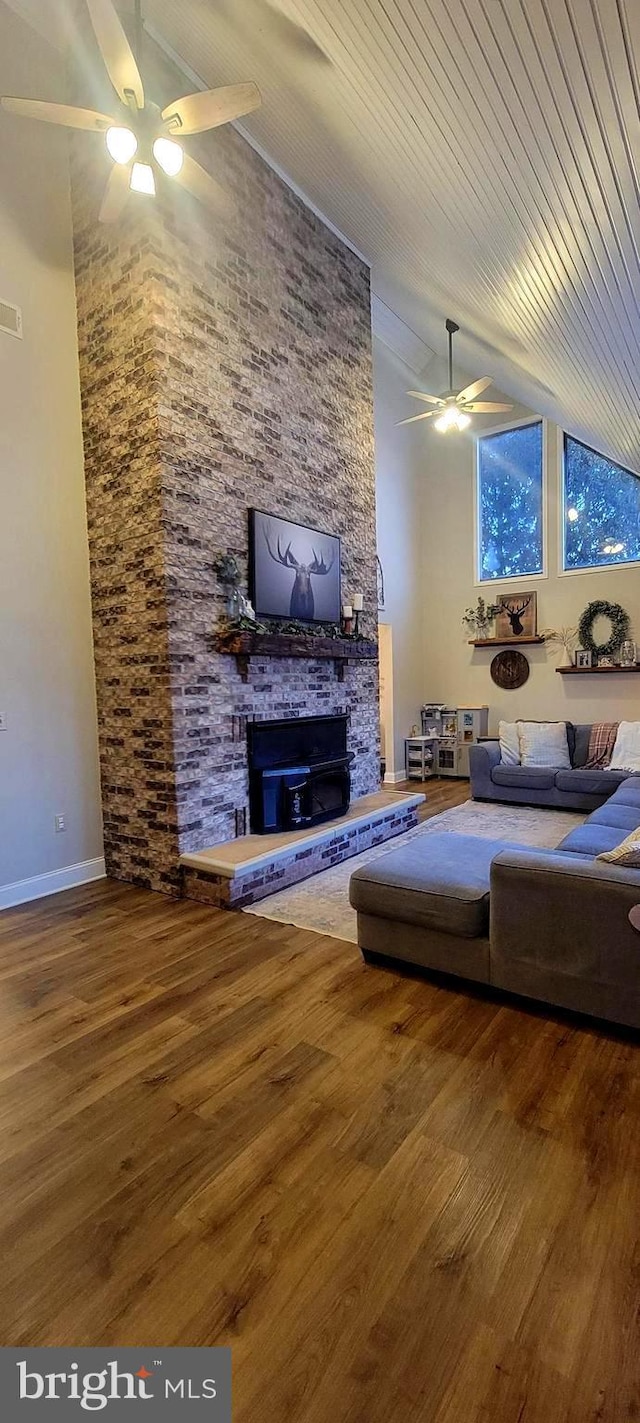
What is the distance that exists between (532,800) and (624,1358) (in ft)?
15.8

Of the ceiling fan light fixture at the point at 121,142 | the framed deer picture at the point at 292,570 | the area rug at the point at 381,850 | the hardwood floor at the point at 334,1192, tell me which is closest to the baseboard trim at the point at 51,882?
the hardwood floor at the point at 334,1192

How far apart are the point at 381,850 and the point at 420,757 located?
2943 mm

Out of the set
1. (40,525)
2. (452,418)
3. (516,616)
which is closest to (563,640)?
(516,616)

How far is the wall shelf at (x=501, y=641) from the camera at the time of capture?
7033 millimetres

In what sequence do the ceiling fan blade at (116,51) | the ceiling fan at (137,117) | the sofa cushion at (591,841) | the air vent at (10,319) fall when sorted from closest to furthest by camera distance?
the ceiling fan blade at (116,51), the ceiling fan at (137,117), the sofa cushion at (591,841), the air vent at (10,319)

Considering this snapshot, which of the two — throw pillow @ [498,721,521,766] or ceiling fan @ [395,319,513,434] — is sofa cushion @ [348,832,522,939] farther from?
ceiling fan @ [395,319,513,434]

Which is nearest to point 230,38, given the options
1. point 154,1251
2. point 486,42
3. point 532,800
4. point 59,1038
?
point 486,42

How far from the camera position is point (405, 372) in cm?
740

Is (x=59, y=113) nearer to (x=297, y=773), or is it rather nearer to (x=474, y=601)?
(x=297, y=773)

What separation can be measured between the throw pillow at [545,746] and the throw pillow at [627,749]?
0.43 m

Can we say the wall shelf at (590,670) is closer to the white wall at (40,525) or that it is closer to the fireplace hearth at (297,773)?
the fireplace hearth at (297,773)

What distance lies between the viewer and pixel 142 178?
2680 mm

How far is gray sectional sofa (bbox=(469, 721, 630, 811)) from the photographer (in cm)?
529

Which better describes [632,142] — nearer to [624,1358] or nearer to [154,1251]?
[624,1358]
